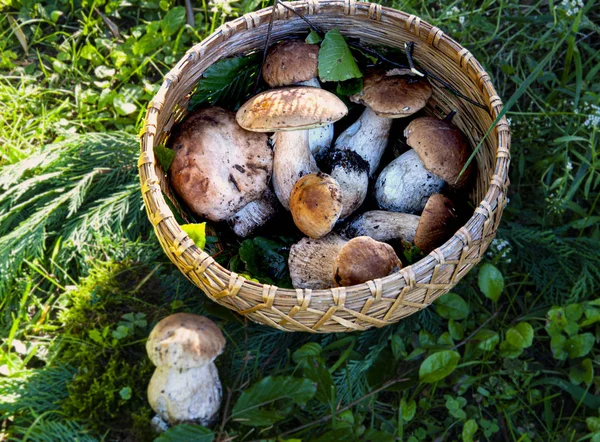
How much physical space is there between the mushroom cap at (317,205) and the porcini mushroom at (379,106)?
35 cm

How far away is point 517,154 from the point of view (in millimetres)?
2934

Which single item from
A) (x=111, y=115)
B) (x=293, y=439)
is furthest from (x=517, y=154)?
(x=111, y=115)

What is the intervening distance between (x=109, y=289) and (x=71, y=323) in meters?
0.24

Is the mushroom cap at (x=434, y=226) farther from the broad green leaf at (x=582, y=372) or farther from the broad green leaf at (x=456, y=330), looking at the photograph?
the broad green leaf at (x=582, y=372)

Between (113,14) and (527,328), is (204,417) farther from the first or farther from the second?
(113,14)

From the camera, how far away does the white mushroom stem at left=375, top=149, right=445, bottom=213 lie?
2.39m

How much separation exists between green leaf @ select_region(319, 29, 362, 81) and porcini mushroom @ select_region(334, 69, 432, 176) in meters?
0.09

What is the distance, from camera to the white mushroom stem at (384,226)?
7.63ft

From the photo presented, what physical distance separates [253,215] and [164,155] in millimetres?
442

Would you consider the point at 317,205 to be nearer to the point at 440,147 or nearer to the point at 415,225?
the point at 415,225

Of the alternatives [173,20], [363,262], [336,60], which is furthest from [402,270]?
[173,20]

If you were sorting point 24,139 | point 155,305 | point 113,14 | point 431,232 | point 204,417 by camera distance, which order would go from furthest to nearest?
point 113,14
point 24,139
point 155,305
point 204,417
point 431,232

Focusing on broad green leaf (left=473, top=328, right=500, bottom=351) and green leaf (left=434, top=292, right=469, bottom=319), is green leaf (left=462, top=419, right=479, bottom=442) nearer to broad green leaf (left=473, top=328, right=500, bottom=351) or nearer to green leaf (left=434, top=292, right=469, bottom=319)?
broad green leaf (left=473, top=328, right=500, bottom=351)

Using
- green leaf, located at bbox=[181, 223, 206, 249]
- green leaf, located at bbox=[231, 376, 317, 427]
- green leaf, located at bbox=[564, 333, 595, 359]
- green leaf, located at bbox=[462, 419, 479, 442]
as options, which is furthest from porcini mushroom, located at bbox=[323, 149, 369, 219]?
green leaf, located at bbox=[564, 333, 595, 359]
